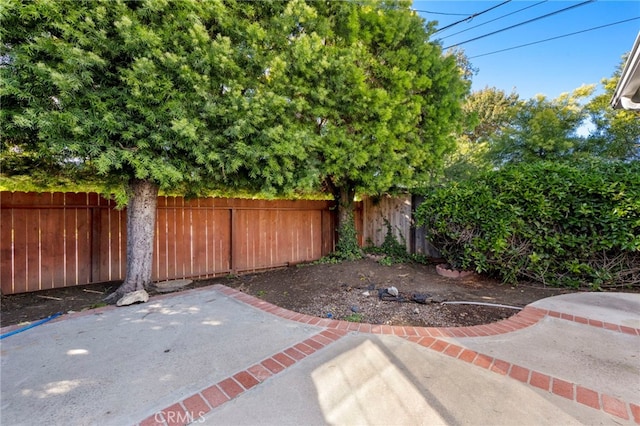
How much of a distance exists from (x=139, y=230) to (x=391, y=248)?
547 centimetres

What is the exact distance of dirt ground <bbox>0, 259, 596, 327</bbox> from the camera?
10.5 ft

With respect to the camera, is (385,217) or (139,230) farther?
(385,217)

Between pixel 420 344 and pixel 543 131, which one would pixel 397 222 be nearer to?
pixel 420 344

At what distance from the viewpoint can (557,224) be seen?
4180 mm

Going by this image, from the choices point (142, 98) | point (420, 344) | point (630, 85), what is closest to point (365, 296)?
point (420, 344)

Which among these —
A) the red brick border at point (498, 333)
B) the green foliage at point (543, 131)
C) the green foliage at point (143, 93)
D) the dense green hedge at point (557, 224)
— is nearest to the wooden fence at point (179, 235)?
the green foliage at point (143, 93)

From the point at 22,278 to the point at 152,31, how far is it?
407 cm

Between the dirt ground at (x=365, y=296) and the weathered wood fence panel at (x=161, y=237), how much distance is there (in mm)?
326

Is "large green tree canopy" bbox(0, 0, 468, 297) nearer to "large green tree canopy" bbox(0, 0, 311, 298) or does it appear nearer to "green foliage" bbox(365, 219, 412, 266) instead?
"large green tree canopy" bbox(0, 0, 311, 298)

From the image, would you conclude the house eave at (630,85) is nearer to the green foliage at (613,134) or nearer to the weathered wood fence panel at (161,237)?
the weathered wood fence panel at (161,237)

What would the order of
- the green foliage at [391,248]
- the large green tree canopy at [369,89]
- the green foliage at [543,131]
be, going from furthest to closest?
1. the green foliage at [543,131]
2. the green foliage at [391,248]
3. the large green tree canopy at [369,89]

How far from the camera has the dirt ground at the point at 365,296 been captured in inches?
126

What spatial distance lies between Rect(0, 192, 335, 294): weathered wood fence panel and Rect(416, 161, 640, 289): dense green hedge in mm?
3881

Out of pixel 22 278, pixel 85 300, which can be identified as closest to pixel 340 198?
pixel 85 300
